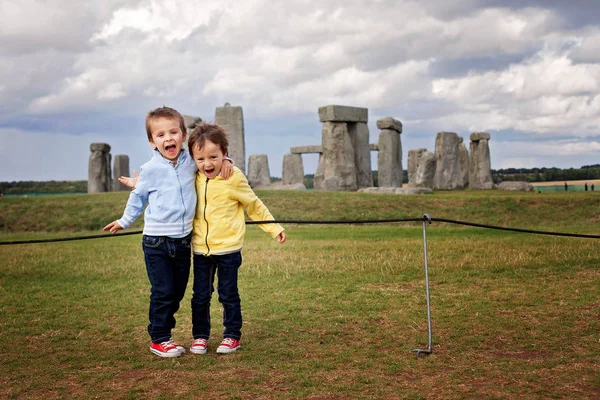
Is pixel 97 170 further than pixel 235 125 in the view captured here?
Yes

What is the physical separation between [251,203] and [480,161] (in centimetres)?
2924

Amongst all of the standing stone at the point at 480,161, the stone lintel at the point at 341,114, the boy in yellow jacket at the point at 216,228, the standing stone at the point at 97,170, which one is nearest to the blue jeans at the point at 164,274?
the boy in yellow jacket at the point at 216,228

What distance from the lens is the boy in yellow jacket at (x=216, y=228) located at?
196 inches

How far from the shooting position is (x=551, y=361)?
486cm

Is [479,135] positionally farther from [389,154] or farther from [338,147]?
[338,147]

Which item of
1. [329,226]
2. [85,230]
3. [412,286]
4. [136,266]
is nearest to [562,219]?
[329,226]

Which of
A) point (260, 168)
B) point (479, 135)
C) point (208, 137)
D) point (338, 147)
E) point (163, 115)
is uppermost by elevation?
point (479, 135)

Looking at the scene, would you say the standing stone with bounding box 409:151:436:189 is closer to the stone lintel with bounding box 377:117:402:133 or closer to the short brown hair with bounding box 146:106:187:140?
the stone lintel with bounding box 377:117:402:133

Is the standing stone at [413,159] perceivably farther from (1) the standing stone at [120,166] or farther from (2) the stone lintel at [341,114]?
(1) the standing stone at [120,166]

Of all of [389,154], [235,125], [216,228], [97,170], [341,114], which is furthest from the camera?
[97,170]

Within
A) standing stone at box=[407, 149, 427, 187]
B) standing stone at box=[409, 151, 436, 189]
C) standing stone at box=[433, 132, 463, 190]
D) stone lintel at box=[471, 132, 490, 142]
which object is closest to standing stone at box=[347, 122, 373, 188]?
standing stone at box=[409, 151, 436, 189]

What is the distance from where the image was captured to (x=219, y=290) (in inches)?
201

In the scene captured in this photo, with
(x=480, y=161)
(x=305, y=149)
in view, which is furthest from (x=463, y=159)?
(x=305, y=149)

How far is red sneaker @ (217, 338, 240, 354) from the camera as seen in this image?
16.7ft
